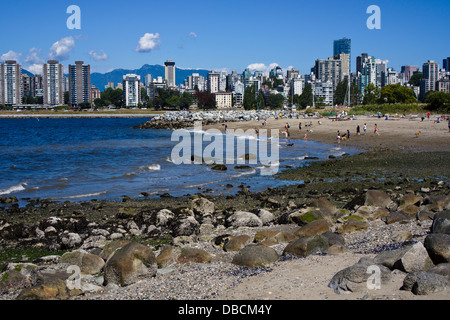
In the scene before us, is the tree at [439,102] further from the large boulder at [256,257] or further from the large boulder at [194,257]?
the large boulder at [194,257]

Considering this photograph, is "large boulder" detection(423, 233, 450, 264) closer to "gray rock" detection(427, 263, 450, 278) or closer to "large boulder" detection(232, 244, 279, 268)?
"gray rock" detection(427, 263, 450, 278)

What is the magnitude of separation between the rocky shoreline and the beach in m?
0.04

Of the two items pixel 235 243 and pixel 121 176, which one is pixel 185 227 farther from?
pixel 121 176

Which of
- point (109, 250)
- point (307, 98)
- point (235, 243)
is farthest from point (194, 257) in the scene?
point (307, 98)

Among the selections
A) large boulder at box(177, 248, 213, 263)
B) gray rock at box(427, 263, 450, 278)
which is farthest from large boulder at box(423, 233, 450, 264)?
large boulder at box(177, 248, 213, 263)

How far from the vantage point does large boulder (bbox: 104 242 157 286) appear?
8703 millimetres

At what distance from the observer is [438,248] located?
7734mm

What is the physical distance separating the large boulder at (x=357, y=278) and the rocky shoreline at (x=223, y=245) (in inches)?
0.8

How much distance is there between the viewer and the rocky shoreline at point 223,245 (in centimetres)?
762

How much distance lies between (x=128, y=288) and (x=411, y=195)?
11.1 metres

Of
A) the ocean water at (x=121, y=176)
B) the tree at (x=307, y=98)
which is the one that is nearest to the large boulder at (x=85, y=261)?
the ocean water at (x=121, y=176)

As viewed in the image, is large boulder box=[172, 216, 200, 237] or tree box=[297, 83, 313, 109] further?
tree box=[297, 83, 313, 109]

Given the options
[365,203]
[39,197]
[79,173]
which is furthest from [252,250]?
[79,173]
